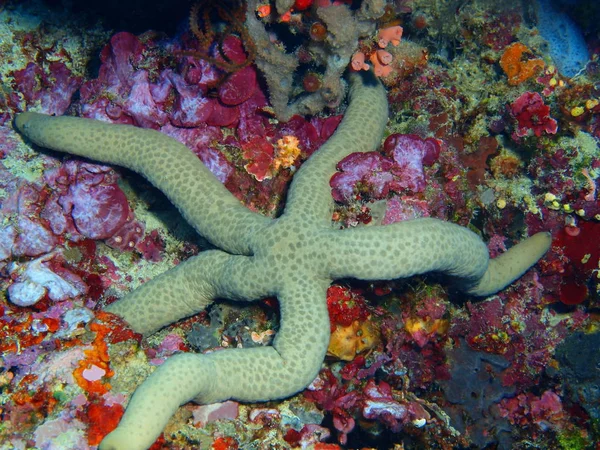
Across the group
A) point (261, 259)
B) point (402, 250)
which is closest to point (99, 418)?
point (261, 259)

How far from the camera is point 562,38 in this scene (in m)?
6.82

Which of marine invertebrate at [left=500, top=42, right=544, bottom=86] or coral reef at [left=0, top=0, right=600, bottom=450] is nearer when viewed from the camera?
coral reef at [left=0, top=0, right=600, bottom=450]

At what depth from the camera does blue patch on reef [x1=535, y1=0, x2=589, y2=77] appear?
666 cm

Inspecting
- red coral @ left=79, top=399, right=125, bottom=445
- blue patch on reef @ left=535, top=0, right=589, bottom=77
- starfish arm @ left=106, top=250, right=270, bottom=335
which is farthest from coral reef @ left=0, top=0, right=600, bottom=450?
red coral @ left=79, top=399, right=125, bottom=445

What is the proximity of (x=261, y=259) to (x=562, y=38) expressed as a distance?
243 inches

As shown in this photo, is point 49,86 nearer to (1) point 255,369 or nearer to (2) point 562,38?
(1) point 255,369

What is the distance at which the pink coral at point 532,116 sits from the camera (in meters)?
5.66

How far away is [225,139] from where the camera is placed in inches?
219

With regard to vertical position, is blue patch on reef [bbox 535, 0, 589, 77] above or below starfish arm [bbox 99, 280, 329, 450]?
above

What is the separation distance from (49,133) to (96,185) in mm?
804

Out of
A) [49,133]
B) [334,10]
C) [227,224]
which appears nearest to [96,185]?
[49,133]

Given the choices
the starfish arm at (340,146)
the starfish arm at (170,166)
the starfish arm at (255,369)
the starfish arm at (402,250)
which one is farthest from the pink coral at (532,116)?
the starfish arm at (170,166)

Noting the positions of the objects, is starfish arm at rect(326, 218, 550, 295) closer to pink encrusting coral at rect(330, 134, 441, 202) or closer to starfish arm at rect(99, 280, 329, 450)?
starfish arm at rect(99, 280, 329, 450)

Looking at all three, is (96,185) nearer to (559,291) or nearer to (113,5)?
(113,5)
